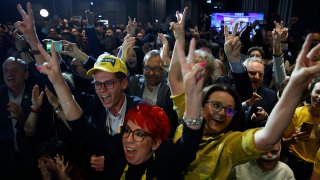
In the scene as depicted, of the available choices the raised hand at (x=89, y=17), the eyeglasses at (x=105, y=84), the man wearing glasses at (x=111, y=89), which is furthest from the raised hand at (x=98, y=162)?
the raised hand at (x=89, y=17)

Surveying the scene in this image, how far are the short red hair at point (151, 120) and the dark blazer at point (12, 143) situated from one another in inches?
72.6

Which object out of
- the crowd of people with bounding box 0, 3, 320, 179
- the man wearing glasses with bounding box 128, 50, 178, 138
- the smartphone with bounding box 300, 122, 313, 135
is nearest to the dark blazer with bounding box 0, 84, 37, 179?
the crowd of people with bounding box 0, 3, 320, 179

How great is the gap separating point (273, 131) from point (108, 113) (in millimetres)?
1508

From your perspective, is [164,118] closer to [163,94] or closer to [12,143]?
[163,94]

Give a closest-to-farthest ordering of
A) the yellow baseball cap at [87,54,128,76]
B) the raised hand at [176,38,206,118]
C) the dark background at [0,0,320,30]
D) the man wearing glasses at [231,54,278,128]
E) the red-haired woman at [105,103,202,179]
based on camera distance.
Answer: the raised hand at [176,38,206,118]
the red-haired woman at [105,103,202,179]
the yellow baseball cap at [87,54,128,76]
the man wearing glasses at [231,54,278,128]
the dark background at [0,0,320,30]

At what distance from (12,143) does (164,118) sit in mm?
2384

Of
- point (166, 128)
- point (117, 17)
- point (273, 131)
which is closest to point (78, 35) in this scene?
point (166, 128)

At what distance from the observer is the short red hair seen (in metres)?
1.60

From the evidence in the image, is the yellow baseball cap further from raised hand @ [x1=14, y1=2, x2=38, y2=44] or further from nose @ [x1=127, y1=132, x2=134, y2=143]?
nose @ [x1=127, y1=132, x2=134, y2=143]

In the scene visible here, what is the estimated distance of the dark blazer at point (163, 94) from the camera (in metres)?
2.70

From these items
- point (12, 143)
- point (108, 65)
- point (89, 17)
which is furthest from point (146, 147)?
point (89, 17)

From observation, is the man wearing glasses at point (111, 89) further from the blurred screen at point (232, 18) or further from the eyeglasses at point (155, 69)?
the blurred screen at point (232, 18)

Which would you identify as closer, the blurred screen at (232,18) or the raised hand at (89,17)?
the raised hand at (89,17)

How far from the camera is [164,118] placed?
1660 mm
